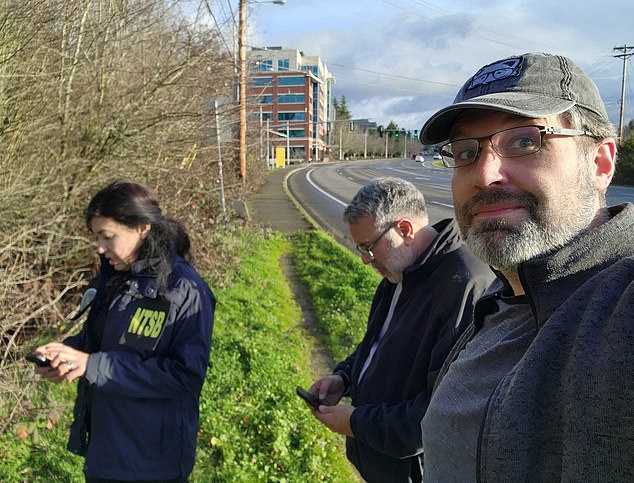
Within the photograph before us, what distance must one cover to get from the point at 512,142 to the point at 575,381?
2.09ft

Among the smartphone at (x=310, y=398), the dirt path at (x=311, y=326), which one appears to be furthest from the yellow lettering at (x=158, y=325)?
the dirt path at (x=311, y=326)

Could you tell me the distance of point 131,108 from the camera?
6098 millimetres

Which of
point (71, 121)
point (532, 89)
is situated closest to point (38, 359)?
point (532, 89)

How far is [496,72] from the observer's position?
130cm

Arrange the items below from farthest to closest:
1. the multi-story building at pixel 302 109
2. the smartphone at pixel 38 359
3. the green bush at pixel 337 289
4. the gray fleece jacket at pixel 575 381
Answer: the multi-story building at pixel 302 109
the green bush at pixel 337 289
the smartphone at pixel 38 359
the gray fleece jacket at pixel 575 381

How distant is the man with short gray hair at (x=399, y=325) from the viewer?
1.97m

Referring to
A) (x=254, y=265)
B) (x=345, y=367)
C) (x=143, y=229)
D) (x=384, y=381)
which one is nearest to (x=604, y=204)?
(x=384, y=381)

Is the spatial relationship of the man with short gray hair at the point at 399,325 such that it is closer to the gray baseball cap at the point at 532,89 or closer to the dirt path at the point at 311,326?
the gray baseball cap at the point at 532,89

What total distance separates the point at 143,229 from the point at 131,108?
4140 millimetres

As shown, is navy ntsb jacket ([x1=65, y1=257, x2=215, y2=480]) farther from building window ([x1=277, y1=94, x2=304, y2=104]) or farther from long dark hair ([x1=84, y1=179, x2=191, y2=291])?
building window ([x1=277, y1=94, x2=304, y2=104])

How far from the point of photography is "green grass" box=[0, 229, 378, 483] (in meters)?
3.54

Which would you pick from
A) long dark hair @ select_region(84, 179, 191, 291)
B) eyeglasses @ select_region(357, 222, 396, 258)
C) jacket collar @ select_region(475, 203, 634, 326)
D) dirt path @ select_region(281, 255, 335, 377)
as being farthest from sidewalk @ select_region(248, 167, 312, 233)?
jacket collar @ select_region(475, 203, 634, 326)

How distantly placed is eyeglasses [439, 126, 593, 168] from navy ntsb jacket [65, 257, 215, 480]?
5.20ft

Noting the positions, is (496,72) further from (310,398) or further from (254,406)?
(254,406)
